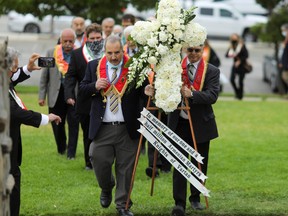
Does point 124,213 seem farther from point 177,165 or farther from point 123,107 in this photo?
point 123,107

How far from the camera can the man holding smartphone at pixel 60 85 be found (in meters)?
13.7

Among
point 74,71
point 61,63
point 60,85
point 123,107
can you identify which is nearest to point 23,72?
point 123,107

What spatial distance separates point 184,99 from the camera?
10.1 m

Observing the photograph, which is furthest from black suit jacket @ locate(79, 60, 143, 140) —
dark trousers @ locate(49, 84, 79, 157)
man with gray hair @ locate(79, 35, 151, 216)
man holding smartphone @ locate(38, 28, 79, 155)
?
dark trousers @ locate(49, 84, 79, 157)

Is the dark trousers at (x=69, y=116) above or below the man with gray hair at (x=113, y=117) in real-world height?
below

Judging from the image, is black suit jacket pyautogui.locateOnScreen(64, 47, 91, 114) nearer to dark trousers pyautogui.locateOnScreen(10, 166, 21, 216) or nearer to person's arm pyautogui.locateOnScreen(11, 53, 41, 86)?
person's arm pyautogui.locateOnScreen(11, 53, 41, 86)

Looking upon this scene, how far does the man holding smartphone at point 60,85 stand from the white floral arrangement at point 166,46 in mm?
4291

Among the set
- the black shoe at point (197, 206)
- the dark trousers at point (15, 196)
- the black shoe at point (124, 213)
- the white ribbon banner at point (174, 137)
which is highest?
the white ribbon banner at point (174, 137)

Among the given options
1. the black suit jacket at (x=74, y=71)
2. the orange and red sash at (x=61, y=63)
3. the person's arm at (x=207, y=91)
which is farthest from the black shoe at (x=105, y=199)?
the orange and red sash at (x=61, y=63)

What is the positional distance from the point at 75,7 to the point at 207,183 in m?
14.1

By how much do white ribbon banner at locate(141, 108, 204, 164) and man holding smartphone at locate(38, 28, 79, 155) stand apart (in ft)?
13.2

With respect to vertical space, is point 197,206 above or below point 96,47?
below

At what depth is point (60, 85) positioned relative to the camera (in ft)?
46.0

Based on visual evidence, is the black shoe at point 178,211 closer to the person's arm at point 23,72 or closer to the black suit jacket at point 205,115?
the black suit jacket at point 205,115
